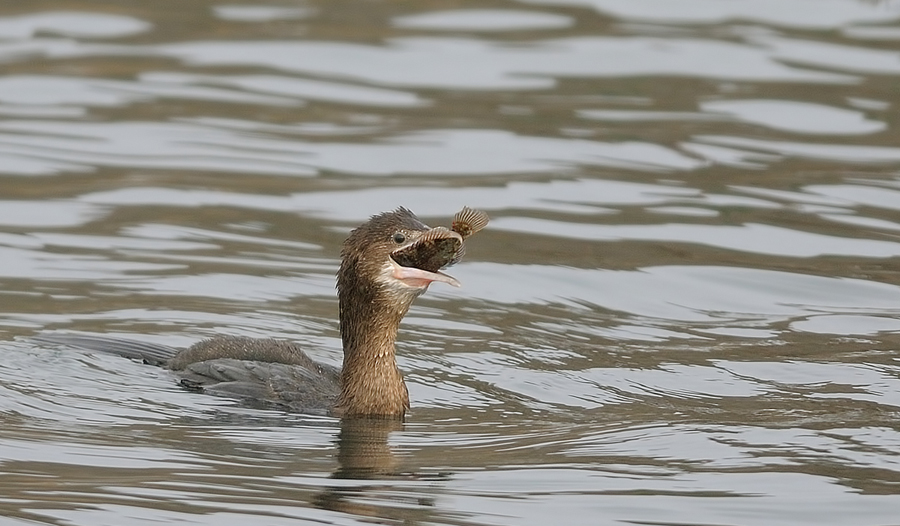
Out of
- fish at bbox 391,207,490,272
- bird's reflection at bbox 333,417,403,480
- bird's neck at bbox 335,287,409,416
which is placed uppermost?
fish at bbox 391,207,490,272

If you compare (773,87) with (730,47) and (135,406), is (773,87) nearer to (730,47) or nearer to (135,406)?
(730,47)

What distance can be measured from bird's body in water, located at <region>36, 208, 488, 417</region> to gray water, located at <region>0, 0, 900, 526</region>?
0.17 m

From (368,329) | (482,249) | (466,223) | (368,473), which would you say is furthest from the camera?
(482,249)

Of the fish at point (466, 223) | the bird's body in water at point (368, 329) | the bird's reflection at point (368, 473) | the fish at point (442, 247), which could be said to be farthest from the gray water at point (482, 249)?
the fish at point (466, 223)

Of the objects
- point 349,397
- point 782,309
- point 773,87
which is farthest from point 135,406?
point 773,87

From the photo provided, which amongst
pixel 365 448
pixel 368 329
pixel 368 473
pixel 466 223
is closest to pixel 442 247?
pixel 466 223

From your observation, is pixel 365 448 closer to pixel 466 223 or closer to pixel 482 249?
pixel 466 223

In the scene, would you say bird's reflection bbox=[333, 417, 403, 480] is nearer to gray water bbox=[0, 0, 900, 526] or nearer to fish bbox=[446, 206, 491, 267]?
gray water bbox=[0, 0, 900, 526]

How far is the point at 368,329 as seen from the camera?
9.30 m

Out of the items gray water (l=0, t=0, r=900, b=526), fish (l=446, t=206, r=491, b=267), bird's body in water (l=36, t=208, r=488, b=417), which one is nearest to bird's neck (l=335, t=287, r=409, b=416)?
bird's body in water (l=36, t=208, r=488, b=417)

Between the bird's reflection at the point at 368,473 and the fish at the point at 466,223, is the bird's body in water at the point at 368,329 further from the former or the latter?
the bird's reflection at the point at 368,473

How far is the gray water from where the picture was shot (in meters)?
7.95

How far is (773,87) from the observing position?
18.2m

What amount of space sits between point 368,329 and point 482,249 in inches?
161
